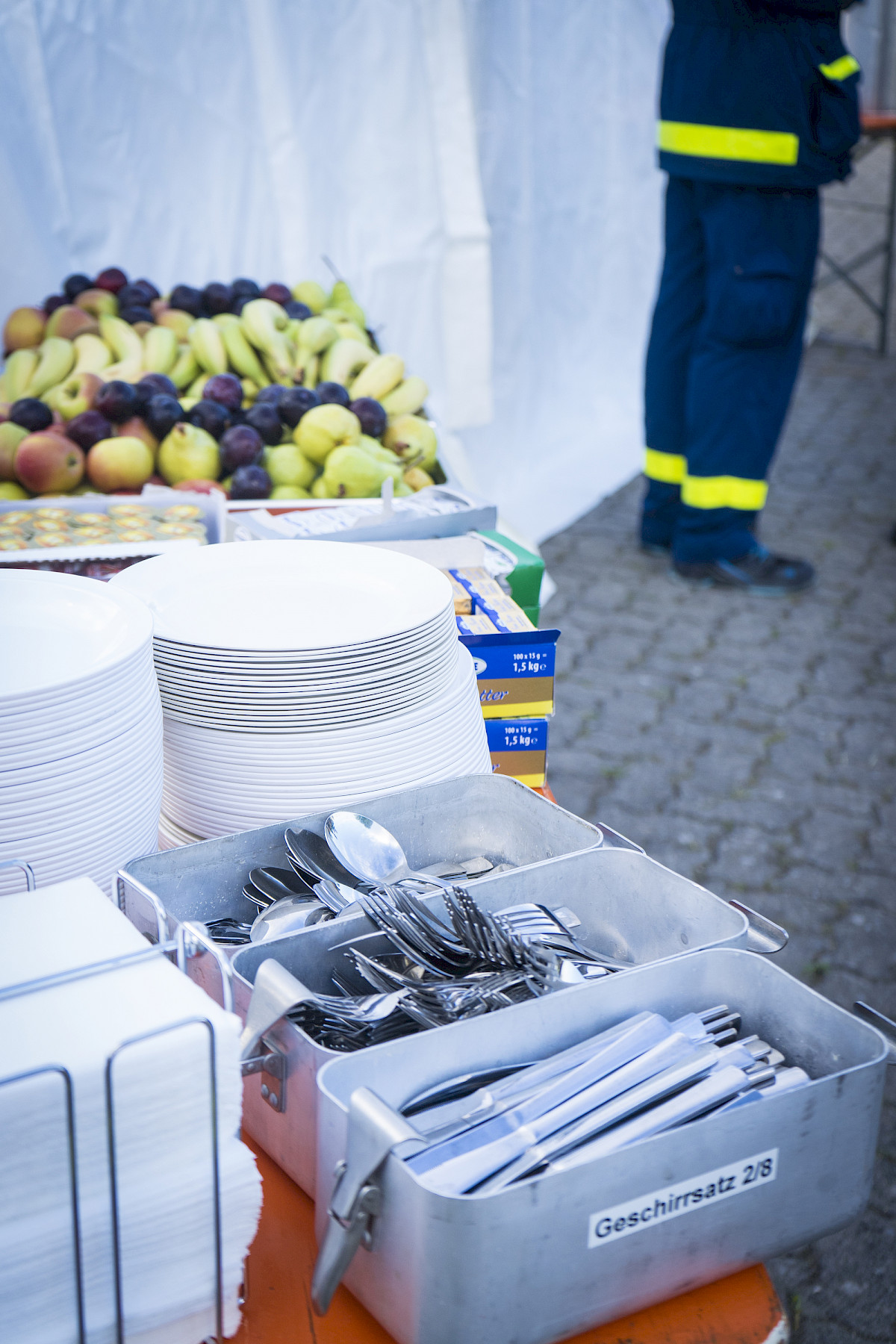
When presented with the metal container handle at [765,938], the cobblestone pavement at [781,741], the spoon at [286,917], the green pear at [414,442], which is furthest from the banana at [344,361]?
the metal container handle at [765,938]

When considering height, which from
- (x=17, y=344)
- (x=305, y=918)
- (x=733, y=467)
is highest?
(x=17, y=344)

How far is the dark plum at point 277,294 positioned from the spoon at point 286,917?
77.9 inches

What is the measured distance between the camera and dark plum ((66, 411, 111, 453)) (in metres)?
2.08

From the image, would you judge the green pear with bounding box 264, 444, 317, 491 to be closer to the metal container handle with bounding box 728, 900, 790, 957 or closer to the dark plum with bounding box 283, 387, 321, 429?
the dark plum with bounding box 283, 387, 321, 429

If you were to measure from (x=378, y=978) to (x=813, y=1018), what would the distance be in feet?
0.93

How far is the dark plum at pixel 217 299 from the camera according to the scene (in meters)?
2.61

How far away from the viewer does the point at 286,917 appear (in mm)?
892

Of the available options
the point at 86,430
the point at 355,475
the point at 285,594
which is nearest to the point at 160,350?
the point at 86,430

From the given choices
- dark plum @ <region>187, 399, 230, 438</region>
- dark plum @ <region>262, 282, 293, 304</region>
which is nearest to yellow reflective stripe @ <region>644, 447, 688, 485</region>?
dark plum @ <region>262, 282, 293, 304</region>

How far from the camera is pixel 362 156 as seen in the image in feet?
10.6

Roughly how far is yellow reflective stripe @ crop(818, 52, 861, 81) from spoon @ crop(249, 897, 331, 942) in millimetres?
3239

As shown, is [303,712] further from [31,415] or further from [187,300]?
[187,300]

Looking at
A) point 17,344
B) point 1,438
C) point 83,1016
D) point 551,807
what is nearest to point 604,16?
point 17,344

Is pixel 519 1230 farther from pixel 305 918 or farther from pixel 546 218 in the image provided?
pixel 546 218
